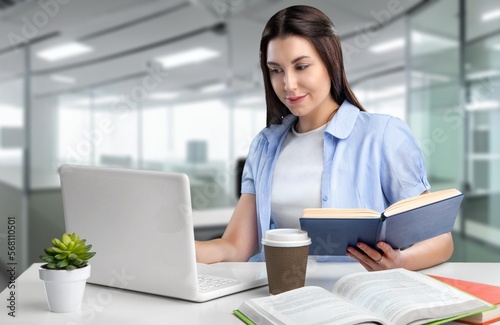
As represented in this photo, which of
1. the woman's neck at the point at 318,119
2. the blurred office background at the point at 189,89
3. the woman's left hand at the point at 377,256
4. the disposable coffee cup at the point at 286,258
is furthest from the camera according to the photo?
the blurred office background at the point at 189,89

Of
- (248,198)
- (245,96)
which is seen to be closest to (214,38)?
(245,96)

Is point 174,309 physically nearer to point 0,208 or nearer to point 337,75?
point 337,75

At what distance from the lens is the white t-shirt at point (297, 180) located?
1.79 meters

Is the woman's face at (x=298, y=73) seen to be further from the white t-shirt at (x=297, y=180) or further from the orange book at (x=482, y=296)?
the orange book at (x=482, y=296)

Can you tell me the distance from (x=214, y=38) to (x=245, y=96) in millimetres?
678

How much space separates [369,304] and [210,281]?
420 millimetres

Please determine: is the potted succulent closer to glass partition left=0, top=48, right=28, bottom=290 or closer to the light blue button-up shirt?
the light blue button-up shirt

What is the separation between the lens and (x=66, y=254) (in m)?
1.12

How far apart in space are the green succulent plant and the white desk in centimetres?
10

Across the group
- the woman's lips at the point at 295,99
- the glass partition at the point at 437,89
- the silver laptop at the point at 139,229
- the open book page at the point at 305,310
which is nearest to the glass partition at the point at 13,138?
Answer: the glass partition at the point at 437,89

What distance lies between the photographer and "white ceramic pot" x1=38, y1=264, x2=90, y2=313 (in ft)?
3.66

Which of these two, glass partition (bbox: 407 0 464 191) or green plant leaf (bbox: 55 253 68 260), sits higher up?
glass partition (bbox: 407 0 464 191)

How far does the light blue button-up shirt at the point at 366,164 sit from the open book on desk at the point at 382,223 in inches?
13.5

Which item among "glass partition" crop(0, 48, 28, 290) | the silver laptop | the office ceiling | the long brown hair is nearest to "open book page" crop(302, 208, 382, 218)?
the silver laptop
